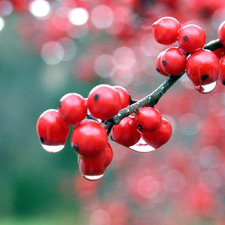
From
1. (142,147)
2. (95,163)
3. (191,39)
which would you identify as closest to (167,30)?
(191,39)

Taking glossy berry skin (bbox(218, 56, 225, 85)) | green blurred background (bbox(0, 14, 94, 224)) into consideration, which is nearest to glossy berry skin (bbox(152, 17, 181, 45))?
glossy berry skin (bbox(218, 56, 225, 85))

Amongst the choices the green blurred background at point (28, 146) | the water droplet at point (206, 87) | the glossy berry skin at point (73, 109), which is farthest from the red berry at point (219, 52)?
the green blurred background at point (28, 146)

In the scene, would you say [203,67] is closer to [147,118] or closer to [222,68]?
[222,68]

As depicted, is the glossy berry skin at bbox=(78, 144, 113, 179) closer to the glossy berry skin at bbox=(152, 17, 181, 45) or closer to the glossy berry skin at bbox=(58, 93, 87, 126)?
the glossy berry skin at bbox=(58, 93, 87, 126)

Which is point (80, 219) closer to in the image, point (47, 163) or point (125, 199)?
point (47, 163)

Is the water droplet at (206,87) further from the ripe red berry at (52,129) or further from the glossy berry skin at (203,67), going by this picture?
the ripe red berry at (52,129)

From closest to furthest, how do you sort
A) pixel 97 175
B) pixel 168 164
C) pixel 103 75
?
pixel 97 175, pixel 168 164, pixel 103 75

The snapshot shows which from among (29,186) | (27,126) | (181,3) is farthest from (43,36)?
(29,186)
